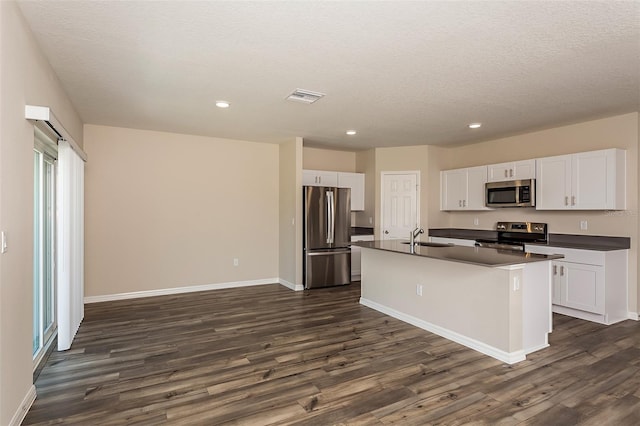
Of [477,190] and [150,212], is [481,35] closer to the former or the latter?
[477,190]

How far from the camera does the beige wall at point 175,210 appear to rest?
5074 millimetres

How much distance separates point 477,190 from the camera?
5.88 meters

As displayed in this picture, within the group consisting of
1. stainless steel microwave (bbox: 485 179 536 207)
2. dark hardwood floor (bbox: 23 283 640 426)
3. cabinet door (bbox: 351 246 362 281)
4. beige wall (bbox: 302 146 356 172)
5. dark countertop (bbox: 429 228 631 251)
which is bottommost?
dark hardwood floor (bbox: 23 283 640 426)

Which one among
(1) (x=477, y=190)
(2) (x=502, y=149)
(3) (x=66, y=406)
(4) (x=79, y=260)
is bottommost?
(3) (x=66, y=406)

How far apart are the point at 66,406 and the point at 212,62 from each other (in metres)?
2.74

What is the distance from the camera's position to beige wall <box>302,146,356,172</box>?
269 inches

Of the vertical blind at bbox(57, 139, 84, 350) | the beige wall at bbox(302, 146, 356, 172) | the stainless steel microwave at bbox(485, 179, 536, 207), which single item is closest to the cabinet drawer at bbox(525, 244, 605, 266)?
the stainless steel microwave at bbox(485, 179, 536, 207)

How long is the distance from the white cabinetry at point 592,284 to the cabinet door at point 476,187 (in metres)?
1.48

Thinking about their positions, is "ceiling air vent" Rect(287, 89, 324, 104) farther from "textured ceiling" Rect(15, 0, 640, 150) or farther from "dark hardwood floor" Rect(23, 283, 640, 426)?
"dark hardwood floor" Rect(23, 283, 640, 426)

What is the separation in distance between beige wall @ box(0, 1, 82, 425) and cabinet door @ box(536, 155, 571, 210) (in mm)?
5687

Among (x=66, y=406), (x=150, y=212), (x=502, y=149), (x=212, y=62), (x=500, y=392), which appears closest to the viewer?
(x=66, y=406)

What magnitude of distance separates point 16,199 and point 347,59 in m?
2.47

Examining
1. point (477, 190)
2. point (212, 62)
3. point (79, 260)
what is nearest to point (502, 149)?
point (477, 190)

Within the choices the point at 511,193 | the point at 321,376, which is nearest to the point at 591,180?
the point at 511,193
